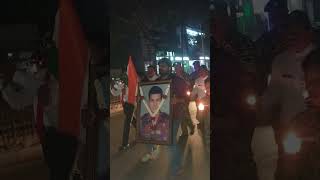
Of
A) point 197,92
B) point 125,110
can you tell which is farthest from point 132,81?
point 197,92

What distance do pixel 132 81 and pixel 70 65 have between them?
43 centimetres

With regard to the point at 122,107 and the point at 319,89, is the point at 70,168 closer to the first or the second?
the point at 122,107

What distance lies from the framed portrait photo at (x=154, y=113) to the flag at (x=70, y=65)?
1.37 feet

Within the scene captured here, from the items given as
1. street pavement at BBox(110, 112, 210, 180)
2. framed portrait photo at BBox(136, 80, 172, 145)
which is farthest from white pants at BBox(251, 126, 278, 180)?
framed portrait photo at BBox(136, 80, 172, 145)

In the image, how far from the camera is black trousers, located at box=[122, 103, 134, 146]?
→ 2322 mm

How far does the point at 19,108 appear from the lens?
250 centimetres

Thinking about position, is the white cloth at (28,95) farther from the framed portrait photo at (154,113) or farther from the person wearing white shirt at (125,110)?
the framed portrait photo at (154,113)

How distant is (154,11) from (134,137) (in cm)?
70

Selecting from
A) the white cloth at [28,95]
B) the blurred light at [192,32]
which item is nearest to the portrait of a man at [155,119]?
the blurred light at [192,32]

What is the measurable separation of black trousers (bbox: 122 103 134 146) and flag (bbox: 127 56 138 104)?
0.11 feet

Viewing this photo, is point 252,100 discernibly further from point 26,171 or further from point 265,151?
point 26,171

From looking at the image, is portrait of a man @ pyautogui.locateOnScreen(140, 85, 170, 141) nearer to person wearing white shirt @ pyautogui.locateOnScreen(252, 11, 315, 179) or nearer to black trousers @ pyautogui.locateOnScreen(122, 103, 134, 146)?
black trousers @ pyautogui.locateOnScreen(122, 103, 134, 146)

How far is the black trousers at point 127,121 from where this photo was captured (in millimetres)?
2322

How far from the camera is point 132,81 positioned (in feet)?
7.65
